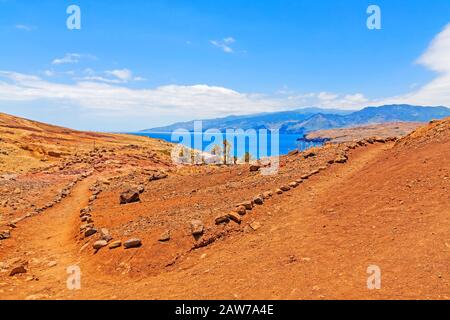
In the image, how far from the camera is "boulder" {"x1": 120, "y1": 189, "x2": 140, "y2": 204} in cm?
2264

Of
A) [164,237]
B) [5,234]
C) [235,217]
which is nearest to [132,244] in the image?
[164,237]

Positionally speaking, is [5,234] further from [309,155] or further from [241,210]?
[309,155]

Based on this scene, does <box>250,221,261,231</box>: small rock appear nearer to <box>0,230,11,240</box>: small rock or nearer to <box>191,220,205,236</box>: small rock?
<box>191,220,205,236</box>: small rock

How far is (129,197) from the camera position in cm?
2261

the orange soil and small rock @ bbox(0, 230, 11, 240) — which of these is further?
small rock @ bbox(0, 230, 11, 240)

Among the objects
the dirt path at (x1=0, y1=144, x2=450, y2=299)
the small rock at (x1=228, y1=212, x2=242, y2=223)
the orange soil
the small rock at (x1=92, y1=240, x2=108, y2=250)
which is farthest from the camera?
the small rock at (x1=92, y1=240, x2=108, y2=250)

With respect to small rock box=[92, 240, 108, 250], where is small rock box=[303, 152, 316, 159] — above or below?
above

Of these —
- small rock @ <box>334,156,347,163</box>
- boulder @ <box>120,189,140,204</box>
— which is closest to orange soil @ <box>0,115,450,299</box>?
boulder @ <box>120,189,140,204</box>

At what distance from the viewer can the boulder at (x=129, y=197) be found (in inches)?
891

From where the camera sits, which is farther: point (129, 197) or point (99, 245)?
point (129, 197)
